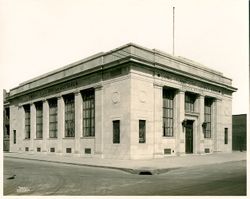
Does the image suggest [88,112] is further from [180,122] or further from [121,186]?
[121,186]

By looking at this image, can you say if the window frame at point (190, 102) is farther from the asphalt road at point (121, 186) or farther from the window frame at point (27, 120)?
the window frame at point (27, 120)

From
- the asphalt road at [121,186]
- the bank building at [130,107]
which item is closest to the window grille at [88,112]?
the bank building at [130,107]

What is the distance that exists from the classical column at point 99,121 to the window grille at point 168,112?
18.0ft

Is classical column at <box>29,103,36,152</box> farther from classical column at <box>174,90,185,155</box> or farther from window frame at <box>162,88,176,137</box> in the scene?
classical column at <box>174,90,185,155</box>

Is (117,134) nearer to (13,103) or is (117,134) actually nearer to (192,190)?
(192,190)

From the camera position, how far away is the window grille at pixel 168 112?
27.7 metres

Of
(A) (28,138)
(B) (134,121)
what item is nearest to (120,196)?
(B) (134,121)

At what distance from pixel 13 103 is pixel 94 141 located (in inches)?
753

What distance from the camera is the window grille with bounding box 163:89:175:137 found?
90.9ft

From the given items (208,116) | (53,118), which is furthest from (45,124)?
(208,116)

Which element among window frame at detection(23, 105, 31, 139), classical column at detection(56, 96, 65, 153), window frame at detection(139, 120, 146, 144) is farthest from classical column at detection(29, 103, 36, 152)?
window frame at detection(139, 120, 146, 144)

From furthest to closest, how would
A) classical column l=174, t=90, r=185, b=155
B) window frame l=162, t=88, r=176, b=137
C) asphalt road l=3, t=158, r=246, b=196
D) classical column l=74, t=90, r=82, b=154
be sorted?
1. classical column l=74, t=90, r=82, b=154
2. classical column l=174, t=90, r=185, b=155
3. window frame l=162, t=88, r=176, b=137
4. asphalt road l=3, t=158, r=246, b=196

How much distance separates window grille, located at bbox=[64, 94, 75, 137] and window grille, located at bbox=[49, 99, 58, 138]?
2.29 metres

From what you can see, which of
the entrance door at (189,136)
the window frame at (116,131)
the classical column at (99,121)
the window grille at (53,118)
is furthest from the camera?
the window grille at (53,118)
